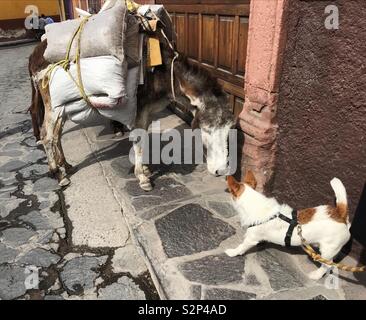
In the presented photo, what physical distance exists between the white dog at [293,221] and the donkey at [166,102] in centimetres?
73

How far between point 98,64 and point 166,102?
3.08ft

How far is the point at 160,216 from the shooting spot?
357 cm

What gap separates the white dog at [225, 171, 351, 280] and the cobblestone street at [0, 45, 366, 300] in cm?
27

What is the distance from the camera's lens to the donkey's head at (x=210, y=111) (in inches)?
135

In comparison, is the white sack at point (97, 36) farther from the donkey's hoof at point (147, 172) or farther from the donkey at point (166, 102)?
the donkey's hoof at point (147, 172)

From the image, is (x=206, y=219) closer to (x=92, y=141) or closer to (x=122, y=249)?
(x=122, y=249)

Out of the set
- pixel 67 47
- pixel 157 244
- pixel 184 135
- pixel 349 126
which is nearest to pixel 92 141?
pixel 184 135

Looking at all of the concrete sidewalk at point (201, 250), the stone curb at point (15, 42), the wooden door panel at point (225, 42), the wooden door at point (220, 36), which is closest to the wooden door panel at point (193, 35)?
the wooden door at point (220, 36)

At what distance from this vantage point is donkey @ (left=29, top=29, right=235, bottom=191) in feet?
11.3

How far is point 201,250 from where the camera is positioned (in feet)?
10.1

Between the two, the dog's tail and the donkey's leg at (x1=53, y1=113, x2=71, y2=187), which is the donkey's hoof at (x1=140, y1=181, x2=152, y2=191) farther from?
the dog's tail

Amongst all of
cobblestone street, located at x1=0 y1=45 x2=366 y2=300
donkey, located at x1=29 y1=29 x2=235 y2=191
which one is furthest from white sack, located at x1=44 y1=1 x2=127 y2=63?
cobblestone street, located at x1=0 y1=45 x2=366 y2=300

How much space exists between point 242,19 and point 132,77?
1.43 m

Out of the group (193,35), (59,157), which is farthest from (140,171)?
(193,35)
